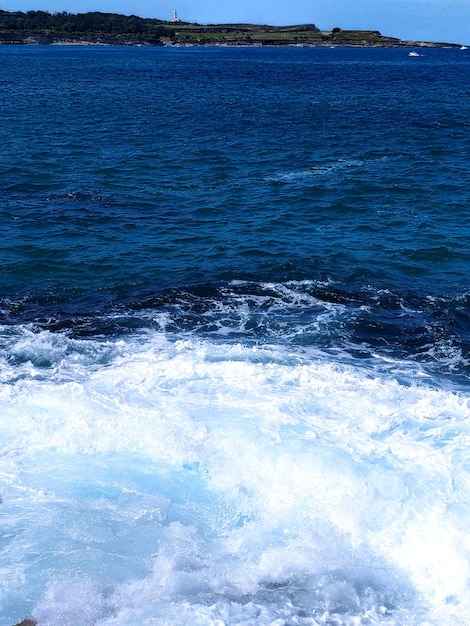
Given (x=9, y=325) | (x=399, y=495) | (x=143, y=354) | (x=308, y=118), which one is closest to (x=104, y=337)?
(x=143, y=354)

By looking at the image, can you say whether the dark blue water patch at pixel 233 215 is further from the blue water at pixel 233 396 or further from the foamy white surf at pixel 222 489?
the foamy white surf at pixel 222 489

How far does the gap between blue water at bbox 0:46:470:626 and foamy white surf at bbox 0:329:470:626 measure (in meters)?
0.05

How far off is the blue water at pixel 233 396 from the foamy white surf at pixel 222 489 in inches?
1.9

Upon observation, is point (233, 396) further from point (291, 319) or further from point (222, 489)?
point (291, 319)

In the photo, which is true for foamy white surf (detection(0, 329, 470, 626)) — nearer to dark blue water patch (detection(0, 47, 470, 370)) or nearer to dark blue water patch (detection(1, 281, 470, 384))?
dark blue water patch (detection(1, 281, 470, 384))

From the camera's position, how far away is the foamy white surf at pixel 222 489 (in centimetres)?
1146

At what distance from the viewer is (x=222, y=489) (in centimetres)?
1420

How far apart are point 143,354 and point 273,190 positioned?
685 inches

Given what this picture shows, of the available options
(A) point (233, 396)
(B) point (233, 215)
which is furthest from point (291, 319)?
(B) point (233, 215)

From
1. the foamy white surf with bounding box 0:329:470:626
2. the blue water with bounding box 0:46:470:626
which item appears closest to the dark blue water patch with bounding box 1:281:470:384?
the blue water with bounding box 0:46:470:626

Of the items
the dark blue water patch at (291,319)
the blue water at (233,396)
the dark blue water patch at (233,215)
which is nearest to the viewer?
the blue water at (233,396)

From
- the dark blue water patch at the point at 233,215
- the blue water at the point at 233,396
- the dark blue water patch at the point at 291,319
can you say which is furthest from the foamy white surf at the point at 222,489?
the dark blue water patch at the point at 233,215

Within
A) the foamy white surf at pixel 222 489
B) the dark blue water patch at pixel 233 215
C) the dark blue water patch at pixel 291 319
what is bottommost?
the foamy white surf at pixel 222 489

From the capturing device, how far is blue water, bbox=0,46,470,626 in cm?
1182
